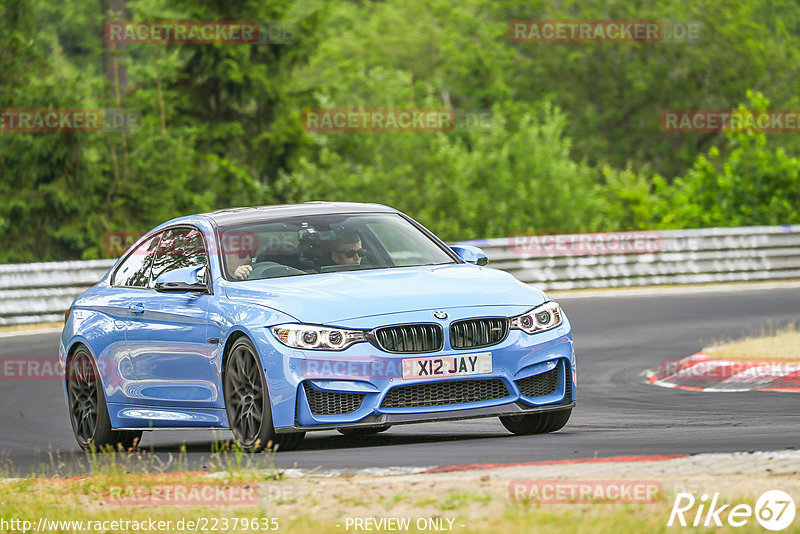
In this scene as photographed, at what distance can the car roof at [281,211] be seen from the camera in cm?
1040

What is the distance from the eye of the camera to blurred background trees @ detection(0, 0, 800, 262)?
31750 millimetres

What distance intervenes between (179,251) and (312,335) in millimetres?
2105

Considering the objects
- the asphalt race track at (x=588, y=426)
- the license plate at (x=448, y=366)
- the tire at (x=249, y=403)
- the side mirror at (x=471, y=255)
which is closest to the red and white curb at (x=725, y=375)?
the asphalt race track at (x=588, y=426)

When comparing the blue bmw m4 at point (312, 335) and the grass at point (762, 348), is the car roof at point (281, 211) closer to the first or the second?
the blue bmw m4 at point (312, 335)

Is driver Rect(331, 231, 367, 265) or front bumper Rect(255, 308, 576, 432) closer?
front bumper Rect(255, 308, 576, 432)

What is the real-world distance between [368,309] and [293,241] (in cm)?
136

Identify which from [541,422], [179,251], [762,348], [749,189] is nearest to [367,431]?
[541,422]

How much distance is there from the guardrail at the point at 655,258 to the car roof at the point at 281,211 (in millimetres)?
13866

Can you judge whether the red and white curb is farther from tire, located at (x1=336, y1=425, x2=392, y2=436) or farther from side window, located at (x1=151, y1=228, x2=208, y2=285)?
side window, located at (x1=151, y1=228, x2=208, y2=285)

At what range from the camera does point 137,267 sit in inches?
436

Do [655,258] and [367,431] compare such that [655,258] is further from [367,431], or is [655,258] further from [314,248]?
[314,248]

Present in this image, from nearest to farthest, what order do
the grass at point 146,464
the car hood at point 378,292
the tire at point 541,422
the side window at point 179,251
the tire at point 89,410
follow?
the grass at point 146,464 < the car hood at point 378,292 < the tire at point 541,422 < the side window at point 179,251 < the tire at point 89,410

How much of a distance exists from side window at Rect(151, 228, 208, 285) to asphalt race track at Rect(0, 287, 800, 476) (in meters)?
1.27

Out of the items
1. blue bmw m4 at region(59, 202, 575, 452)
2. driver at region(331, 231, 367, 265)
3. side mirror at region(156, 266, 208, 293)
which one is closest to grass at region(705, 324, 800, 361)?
blue bmw m4 at region(59, 202, 575, 452)
